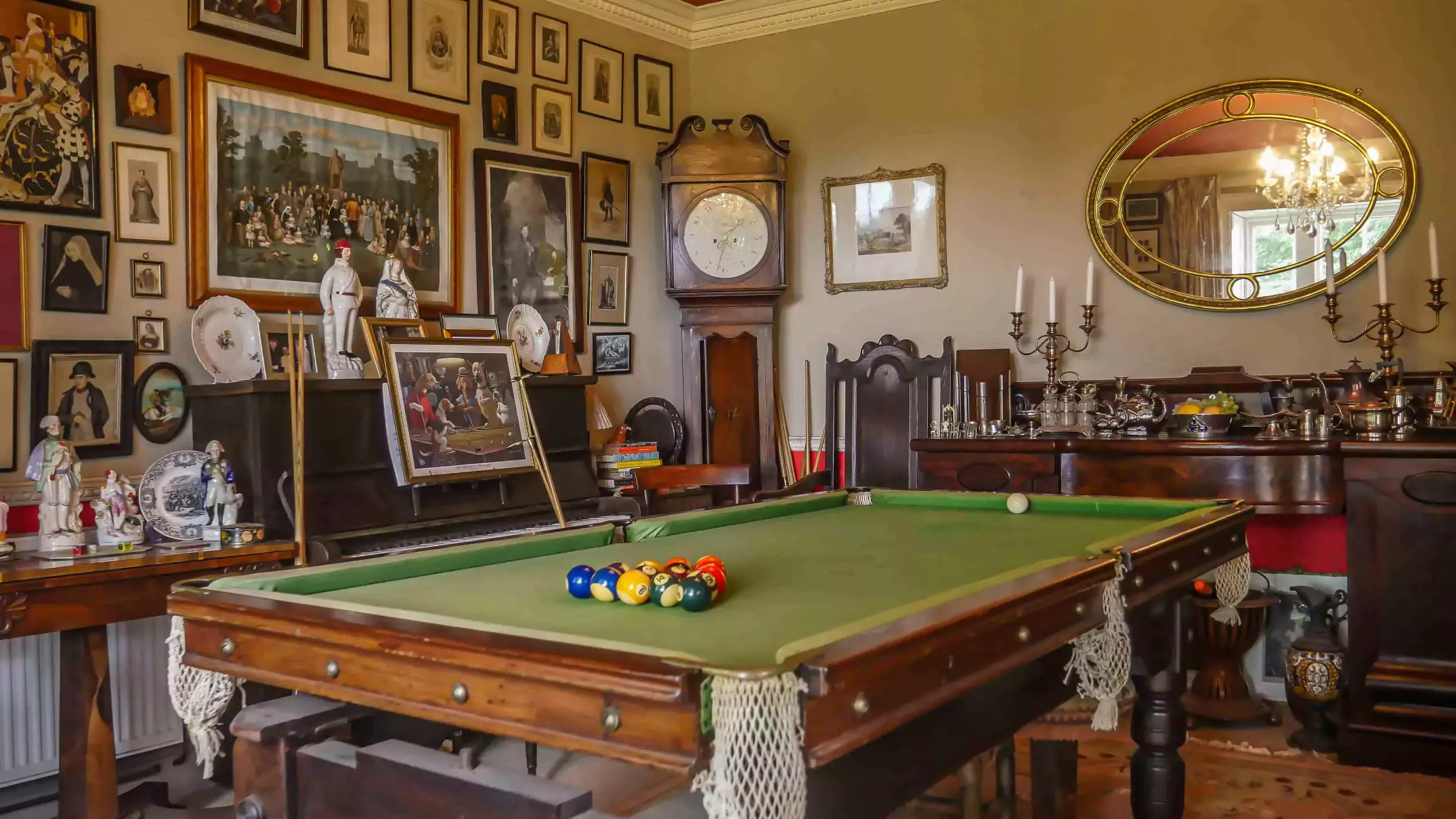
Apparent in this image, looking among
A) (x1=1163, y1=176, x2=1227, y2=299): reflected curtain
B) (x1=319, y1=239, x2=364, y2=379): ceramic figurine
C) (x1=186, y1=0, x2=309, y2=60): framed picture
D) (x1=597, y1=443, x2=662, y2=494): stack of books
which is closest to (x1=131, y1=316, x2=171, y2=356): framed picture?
(x1=319, y1=239, x2=364, y2=379): ceramic figurine

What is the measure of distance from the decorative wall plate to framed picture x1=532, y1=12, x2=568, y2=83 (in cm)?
182

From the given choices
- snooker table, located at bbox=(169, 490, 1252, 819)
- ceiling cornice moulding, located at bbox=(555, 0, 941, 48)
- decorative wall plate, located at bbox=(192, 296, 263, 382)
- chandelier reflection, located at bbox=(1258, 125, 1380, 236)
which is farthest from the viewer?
ceiling cornice moulding, located at bbox=(555, 0, 941, 48)

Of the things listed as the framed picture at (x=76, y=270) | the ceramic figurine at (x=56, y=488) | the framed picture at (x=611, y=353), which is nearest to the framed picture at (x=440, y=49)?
the framed picture at (x=611, y=353)

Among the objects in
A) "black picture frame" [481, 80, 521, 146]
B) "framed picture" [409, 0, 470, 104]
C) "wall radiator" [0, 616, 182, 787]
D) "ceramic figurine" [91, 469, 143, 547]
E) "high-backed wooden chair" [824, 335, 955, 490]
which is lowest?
"wall radiator" [0, 616, 182, 787]

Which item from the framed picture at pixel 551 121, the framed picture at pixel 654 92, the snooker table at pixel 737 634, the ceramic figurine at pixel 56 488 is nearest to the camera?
the snooker table at pixel 737 634

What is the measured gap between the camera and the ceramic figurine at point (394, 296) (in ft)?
12.6

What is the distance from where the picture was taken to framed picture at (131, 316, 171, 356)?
340 centimetres

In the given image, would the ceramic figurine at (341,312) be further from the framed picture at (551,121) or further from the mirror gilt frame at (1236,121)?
the mirror gilt frame at (1236,121)

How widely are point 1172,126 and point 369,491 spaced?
3468 millimetres

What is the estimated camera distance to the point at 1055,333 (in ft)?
14.8

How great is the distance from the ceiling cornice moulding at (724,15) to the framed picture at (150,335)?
2470mm

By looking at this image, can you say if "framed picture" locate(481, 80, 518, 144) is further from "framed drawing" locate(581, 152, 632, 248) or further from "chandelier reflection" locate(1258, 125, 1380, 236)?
"chandelier reflection" locate(1258, 125, 1380, 236)

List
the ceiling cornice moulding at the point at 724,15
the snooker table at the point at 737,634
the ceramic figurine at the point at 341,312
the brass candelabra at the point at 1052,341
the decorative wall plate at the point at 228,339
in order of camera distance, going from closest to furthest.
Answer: the snooker table at the point at 737,634, the decorative wall plate at the point at 228,339, the ceramic figurine at the point at 341,312, the brass candelabra at the point at 1052,341, the ceiling cornice moulding at the point at 724,15

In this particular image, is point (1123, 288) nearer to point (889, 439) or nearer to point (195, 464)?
point (889, 439)
